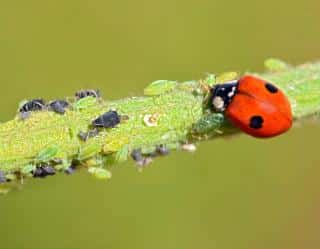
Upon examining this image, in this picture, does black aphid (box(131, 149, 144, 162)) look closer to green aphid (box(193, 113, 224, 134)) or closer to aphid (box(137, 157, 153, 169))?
aphid (box(137, 157, 153, 169))

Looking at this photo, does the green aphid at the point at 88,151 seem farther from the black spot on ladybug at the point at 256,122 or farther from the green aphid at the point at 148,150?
the black spot on ladybug at the point at 256,122

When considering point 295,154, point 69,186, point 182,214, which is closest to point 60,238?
point 69,186

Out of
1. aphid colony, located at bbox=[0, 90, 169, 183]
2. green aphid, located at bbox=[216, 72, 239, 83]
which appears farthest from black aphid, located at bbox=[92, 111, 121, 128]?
green aphid, located at bbox=[216, 72, 239, 83]

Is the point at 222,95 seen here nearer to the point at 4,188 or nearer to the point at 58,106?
the point at 58,106

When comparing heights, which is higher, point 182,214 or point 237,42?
point 237,42

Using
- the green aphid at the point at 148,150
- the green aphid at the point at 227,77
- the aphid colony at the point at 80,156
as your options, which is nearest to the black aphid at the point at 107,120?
the aphid colony at the point at 80,156

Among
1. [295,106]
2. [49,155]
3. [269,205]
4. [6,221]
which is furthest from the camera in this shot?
[269,205]

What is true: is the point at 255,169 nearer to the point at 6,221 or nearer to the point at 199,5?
the point at 199,5

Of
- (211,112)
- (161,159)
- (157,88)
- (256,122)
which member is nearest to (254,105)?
(256,122)

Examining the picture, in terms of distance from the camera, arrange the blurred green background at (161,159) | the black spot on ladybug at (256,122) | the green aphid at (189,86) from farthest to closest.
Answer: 1. the blurred green background at (161,159)
2. the black spot on ladybug at (256,122)
3. the green aphid at (189,86)
